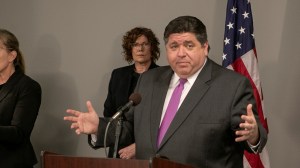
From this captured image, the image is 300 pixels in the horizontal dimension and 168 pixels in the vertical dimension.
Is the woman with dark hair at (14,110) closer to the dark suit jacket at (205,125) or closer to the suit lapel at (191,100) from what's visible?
the dark suit jacket at (205,125)

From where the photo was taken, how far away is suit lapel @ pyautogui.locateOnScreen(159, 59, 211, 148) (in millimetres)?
2621

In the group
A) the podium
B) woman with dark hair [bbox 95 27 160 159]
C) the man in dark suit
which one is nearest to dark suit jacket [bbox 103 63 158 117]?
woman with dark hair [bbox 95 27 160 159]

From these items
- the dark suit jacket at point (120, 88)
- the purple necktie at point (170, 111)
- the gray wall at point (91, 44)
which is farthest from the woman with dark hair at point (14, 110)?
the purple necktie at point (170, 111)

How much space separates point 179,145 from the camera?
2592 mm

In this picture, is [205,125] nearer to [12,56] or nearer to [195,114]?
[195,114]

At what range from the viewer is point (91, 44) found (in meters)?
5.21

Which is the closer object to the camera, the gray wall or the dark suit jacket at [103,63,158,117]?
the dark suit jacket at [103,63,158,117]

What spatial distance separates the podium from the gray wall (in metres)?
2.38

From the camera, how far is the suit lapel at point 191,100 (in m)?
2.62

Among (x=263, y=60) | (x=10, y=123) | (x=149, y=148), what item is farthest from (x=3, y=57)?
(x=263, y=60)

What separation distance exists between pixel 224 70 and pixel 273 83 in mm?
1736

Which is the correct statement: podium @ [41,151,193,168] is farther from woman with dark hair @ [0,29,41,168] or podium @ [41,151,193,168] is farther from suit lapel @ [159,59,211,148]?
woman with dark hair @ [0,29,41,168]

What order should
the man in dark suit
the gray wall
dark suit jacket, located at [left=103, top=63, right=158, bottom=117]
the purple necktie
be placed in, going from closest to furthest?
the man in dark suit < the purple necktie < dark suit jacket, located at [left=103, top=63, right=158, bottom=117] < the gray wall

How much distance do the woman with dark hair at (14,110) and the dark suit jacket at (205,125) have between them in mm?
1378
